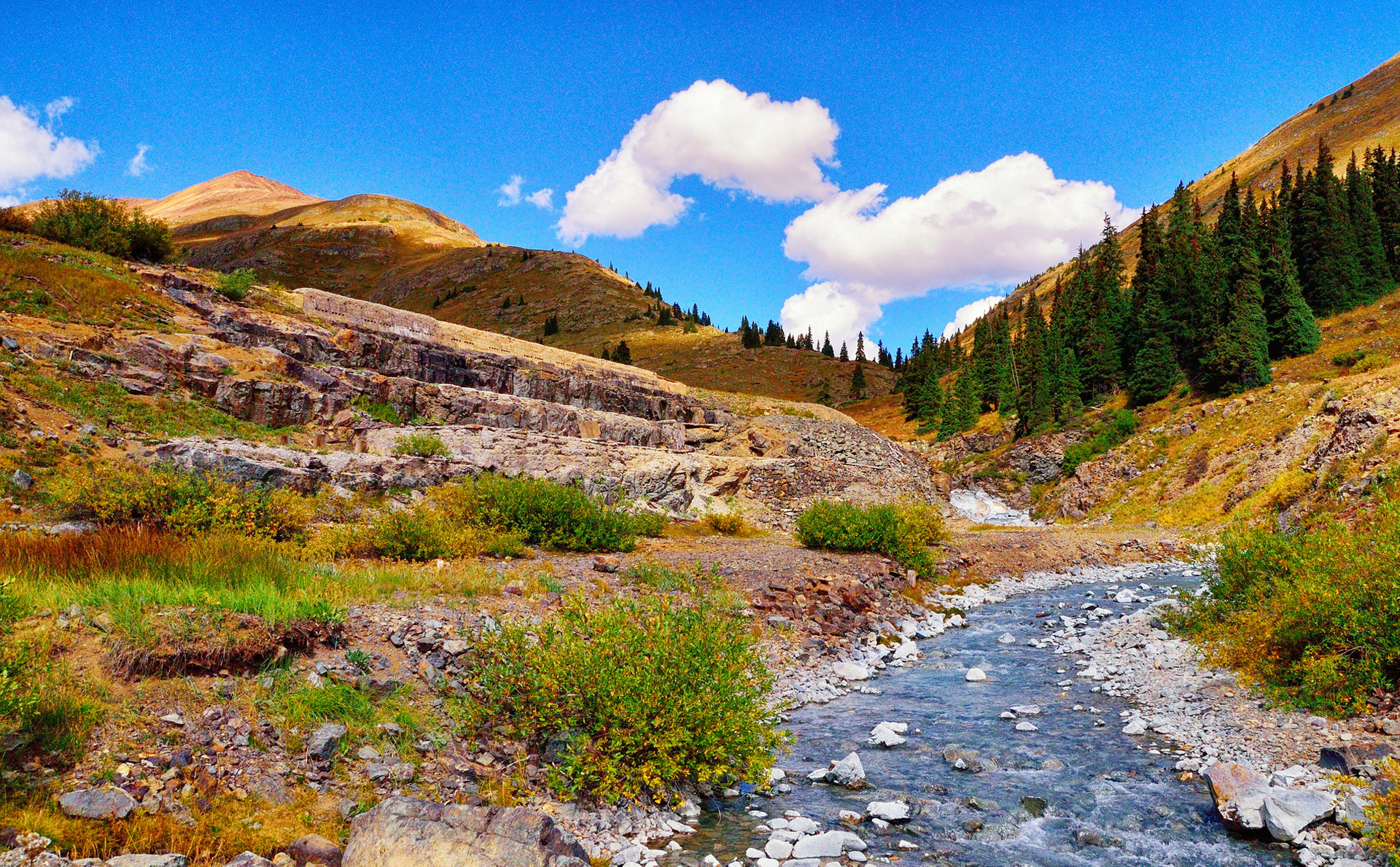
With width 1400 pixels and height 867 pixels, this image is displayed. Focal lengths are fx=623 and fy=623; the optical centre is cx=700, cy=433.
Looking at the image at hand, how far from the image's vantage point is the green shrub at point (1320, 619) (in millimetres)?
7992

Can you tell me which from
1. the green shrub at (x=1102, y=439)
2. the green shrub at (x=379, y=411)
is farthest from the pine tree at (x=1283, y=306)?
the green shrub at (x=379, y=411)

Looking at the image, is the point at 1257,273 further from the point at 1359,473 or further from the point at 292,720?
the point at 292,720

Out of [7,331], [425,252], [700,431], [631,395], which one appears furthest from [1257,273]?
[425,252]

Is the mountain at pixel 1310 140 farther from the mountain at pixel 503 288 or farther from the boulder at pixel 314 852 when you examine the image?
the boulder at pixel 314 852

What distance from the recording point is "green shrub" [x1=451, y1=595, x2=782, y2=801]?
22.3 feet

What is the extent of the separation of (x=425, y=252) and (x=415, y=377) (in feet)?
507

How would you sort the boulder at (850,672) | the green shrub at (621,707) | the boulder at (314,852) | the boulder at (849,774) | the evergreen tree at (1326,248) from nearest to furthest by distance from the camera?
the boulder at (314,852) < the green shrub at (621,707) < the boulder at (849,774) < the boulder at (850,672) < the evergreen tree at (1326,248)

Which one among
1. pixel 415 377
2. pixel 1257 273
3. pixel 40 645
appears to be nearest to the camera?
pixel 40 645

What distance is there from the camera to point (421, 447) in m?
21.8

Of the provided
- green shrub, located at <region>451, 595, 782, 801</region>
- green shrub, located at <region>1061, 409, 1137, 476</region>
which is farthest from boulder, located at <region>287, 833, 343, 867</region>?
green shrub, located at <region>1061, 409, 1137, 476</region>

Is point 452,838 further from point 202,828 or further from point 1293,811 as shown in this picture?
point 1293,811

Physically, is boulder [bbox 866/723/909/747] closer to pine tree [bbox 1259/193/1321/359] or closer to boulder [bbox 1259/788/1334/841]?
boulder [bbox 1259/788/1334/841]

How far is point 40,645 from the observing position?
578 centimetres

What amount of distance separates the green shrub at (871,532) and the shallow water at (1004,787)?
9321mm
